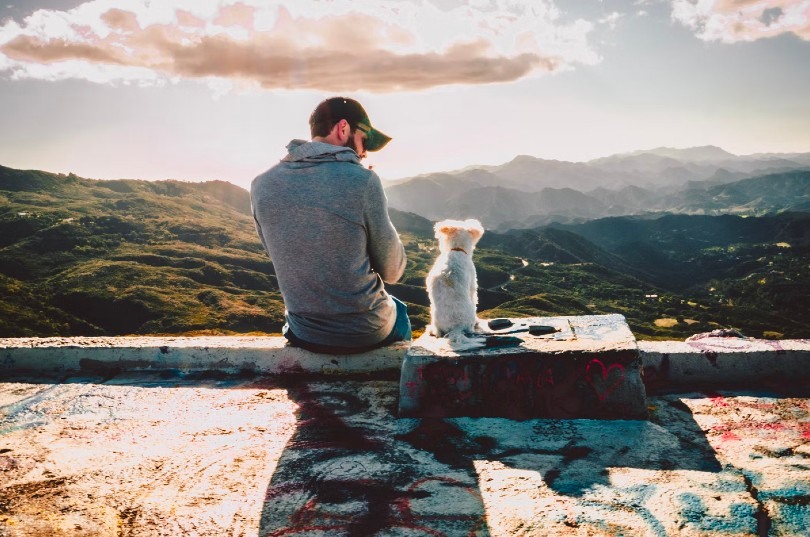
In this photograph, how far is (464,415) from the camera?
2617 mm

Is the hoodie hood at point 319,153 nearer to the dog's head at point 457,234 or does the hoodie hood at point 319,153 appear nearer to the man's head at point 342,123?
the man's head at point 342,123

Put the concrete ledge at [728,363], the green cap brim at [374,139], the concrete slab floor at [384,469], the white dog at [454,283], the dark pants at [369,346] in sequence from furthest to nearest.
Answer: the white dog at [454,283]
the dark pants at [369,346]
the green cap brim at [374,139]
the concrete ledge at [728,363]
the concrete slab floor at [384,469]

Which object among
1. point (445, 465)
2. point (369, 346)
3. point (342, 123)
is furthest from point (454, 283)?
point (445, 465)

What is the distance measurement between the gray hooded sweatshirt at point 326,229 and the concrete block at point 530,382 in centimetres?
59

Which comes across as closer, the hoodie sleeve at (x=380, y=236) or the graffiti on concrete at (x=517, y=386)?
the graffiti on concrete at (x=517, y=386)

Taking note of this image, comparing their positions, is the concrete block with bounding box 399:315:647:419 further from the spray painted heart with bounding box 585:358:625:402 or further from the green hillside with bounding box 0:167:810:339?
the green hillside with bounding box 0:167:810:339

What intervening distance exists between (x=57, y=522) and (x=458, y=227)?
379 cm


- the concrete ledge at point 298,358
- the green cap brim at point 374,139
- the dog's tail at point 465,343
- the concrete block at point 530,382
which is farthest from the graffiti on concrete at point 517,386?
the green cap brim at point 374,139

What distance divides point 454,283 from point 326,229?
72.9 inches

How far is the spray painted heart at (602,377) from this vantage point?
2482 mm

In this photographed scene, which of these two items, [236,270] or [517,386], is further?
[236,270]

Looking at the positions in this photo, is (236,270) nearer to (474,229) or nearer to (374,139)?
(474,229)

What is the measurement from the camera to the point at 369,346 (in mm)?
3250

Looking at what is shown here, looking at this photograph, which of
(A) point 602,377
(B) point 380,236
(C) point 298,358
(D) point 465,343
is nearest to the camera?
(A) point 602,377
